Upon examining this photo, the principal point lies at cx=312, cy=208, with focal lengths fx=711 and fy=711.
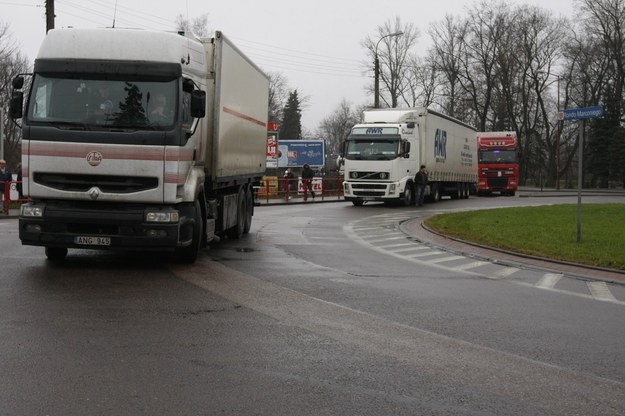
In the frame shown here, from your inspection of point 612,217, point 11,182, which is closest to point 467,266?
point 612,217

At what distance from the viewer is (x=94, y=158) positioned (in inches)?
387

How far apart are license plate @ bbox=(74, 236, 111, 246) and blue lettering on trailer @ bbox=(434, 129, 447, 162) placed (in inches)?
1000

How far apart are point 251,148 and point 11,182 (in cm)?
1181

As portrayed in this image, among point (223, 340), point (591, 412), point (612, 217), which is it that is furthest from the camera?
point (612, 217)

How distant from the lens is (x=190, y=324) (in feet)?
23.1

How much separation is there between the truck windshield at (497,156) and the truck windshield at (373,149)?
21000mm

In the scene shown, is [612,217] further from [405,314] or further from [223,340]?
[223,340]

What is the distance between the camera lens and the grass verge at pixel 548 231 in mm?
13820

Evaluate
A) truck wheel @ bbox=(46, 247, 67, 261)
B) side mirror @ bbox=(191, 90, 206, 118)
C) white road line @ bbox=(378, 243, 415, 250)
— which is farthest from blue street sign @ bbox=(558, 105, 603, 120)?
truck wheel @ bbox=(46, 247, 67, 261)

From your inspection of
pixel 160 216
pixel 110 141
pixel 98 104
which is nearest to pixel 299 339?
pixel 160 216

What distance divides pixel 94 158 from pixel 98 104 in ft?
2.65

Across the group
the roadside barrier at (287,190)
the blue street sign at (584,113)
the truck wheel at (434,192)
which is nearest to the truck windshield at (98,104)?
the blue street sign at (584,113)

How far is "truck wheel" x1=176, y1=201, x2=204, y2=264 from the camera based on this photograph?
1090 centimetres

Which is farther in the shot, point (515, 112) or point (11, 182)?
point (515, 112)
